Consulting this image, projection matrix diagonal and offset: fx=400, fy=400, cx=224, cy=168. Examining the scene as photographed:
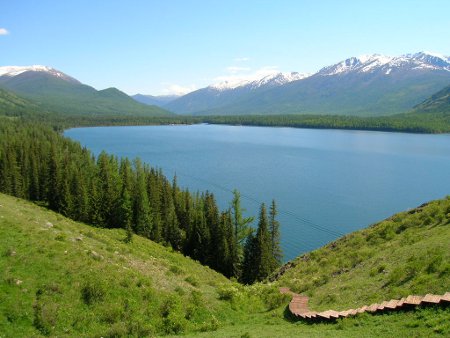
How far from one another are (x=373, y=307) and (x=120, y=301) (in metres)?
14.8

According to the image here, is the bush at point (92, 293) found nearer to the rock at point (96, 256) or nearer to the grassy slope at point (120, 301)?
the grassy slope at point (120, 301)

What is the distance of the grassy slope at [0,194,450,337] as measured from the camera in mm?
19922

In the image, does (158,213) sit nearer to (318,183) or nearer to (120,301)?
(120,301)

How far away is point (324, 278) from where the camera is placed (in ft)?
103

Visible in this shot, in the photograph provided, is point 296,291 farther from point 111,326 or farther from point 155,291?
point 111,326

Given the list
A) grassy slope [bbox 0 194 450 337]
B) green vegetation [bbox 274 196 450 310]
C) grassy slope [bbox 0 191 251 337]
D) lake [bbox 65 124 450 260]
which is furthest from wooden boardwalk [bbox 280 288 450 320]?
lake [bbox 65 124 450 260]

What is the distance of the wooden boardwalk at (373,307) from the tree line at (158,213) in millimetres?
36624

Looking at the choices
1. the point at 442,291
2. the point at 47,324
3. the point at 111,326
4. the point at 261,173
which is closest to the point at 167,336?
the point at 111,326

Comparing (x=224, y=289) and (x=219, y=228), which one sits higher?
(x=224, y=289)

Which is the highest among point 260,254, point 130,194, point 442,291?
point 442,291

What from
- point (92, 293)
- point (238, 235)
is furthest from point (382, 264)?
point (238, 235)

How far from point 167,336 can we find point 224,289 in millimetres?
8143

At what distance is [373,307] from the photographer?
66.0 ft

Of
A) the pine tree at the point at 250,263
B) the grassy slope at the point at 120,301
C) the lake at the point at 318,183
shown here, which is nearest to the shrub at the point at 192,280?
the grassy slope at the point at 120,301
